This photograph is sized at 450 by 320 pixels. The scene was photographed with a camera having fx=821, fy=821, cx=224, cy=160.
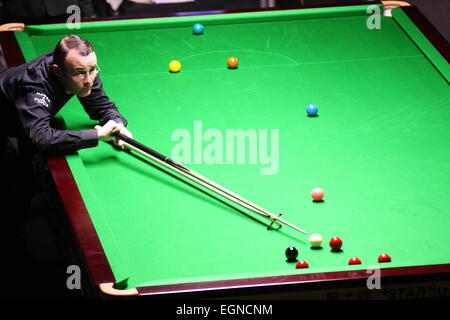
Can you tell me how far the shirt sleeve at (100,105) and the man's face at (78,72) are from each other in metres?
0.13

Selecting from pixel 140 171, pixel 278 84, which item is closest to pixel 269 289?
pixel 140 171

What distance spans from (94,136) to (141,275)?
93cm

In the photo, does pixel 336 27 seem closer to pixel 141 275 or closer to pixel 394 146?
pixel 394 146

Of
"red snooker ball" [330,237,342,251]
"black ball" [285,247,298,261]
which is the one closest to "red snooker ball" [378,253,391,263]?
"red snooker ball" [330,237,342,251]

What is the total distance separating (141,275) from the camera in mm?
2605

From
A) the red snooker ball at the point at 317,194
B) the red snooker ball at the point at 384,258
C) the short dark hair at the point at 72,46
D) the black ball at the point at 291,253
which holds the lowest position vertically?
the red snooker ball at the point at 384,258

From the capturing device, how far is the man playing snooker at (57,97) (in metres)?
3.30

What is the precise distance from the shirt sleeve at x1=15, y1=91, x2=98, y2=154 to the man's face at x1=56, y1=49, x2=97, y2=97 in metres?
0.11

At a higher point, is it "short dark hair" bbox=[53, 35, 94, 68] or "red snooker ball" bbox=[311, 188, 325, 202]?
"short dark hair" bbox=[53, 35, 94, 68]

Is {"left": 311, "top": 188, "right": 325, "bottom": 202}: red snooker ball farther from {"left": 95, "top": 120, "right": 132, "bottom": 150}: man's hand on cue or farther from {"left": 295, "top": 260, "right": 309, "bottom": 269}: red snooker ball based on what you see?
{"left": 95, "top": 120, "right": 132, "bottom": 150}: man's hand on cue

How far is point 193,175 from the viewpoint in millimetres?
3180

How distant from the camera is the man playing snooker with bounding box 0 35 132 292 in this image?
3301 mm

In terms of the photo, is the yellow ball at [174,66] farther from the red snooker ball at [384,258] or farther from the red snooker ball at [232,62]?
the red snooker ball at [384,258]

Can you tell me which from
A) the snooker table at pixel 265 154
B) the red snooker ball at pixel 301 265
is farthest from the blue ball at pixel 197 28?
the red snooker ball at pixel 301 265
